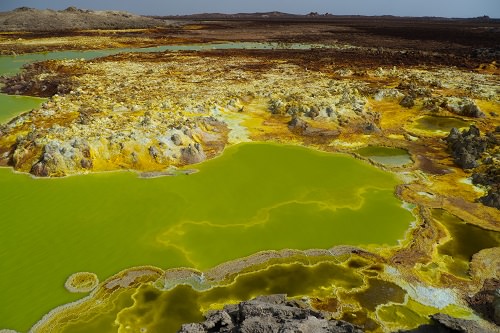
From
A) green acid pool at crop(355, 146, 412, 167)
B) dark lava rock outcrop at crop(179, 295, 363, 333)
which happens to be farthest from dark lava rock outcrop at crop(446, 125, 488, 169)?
A: dark lava rock outcrop at crop(179, 295, 363, 333)

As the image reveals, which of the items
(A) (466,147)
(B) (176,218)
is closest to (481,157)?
(A) (466,147)

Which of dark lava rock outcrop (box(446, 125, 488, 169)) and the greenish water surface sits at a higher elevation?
dark lava rock outcrop (box(446, 125, 488, 169))

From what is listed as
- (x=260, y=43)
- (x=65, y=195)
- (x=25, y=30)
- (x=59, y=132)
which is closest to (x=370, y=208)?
(x=65, y=195)

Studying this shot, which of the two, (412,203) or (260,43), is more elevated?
(260,43)

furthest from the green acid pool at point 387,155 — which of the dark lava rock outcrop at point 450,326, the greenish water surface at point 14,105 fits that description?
the greenish water surface at point 14,105

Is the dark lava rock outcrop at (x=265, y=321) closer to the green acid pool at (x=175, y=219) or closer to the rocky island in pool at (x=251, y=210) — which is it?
the rocky island in pool at (x=251, y=210)

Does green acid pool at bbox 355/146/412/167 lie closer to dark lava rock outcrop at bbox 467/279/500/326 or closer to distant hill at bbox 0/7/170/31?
dark lava rock outcrop at bbox 467/279/500/326

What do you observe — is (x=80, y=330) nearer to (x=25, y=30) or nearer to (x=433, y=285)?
(x=433, y=285)
